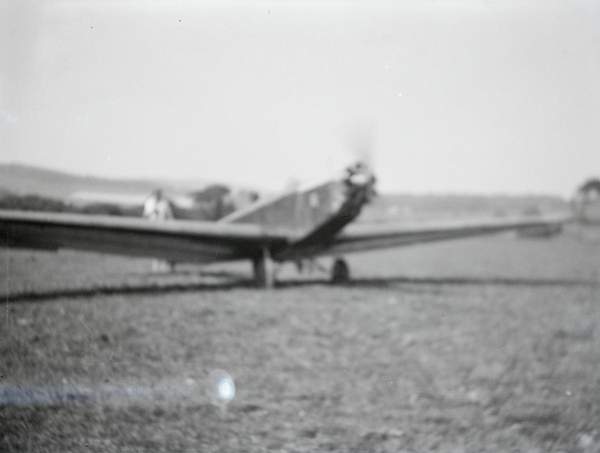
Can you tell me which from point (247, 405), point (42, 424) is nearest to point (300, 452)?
point (247, 405)

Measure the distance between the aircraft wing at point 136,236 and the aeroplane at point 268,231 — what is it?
0.5 inches

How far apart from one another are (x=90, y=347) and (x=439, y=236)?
8.33 m

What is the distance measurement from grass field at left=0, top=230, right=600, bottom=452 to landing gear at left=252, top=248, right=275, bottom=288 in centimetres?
88

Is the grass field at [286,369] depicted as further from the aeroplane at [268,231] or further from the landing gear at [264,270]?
the landing gear at [264,270]

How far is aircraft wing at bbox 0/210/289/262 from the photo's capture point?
620cm

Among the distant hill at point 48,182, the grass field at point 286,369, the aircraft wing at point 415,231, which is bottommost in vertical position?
the grass field at point 286,369

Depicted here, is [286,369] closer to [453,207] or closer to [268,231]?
[268,231]

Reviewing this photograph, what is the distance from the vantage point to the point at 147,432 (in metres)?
3.00

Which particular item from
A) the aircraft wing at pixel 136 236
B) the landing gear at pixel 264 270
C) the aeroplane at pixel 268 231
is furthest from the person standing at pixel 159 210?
the landing gear at pixel 264 270

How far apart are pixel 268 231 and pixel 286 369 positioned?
4.85 metres

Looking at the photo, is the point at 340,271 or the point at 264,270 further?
the point at 340,271

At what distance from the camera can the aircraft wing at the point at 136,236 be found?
20.3ft

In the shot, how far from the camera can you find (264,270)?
8922mm

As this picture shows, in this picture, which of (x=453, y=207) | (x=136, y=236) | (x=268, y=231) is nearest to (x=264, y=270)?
(x=268, y=231)
